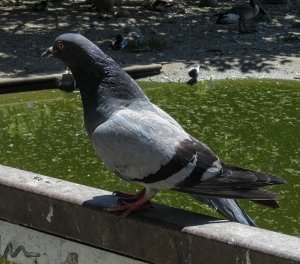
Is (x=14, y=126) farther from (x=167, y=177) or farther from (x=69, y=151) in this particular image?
(x=167, y=177)

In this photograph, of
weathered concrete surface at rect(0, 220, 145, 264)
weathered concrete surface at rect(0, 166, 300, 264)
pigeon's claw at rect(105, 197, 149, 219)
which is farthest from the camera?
weathered concrete surface at rect(0, 220, 145, 264)

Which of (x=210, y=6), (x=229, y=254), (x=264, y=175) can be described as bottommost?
(x=210, y=6)

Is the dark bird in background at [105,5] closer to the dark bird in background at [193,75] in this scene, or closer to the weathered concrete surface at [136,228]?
the dark bird in background at [193,75]

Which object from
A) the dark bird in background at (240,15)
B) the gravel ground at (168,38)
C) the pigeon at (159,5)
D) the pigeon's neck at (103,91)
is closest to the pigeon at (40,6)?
the gravel ground at (168,38)

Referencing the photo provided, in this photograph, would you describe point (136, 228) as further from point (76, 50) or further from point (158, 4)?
point (158, 4)

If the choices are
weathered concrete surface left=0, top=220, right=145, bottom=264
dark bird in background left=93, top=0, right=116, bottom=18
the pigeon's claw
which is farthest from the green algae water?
dark bird in background left=93, top=0, right=116, bottom=18

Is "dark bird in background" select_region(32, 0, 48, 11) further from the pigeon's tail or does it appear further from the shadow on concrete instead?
the pigeon's tail

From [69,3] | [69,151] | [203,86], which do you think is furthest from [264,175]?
[69,3]

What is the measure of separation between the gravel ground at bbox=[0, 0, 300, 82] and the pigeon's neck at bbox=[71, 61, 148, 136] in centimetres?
789

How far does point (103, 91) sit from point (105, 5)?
12.7 m

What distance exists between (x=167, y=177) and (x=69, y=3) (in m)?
14.8

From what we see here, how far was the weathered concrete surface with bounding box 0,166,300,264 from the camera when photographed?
3.68m

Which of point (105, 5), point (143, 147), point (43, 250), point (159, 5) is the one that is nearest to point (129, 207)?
point (143, 147)

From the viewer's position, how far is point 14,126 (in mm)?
9078
